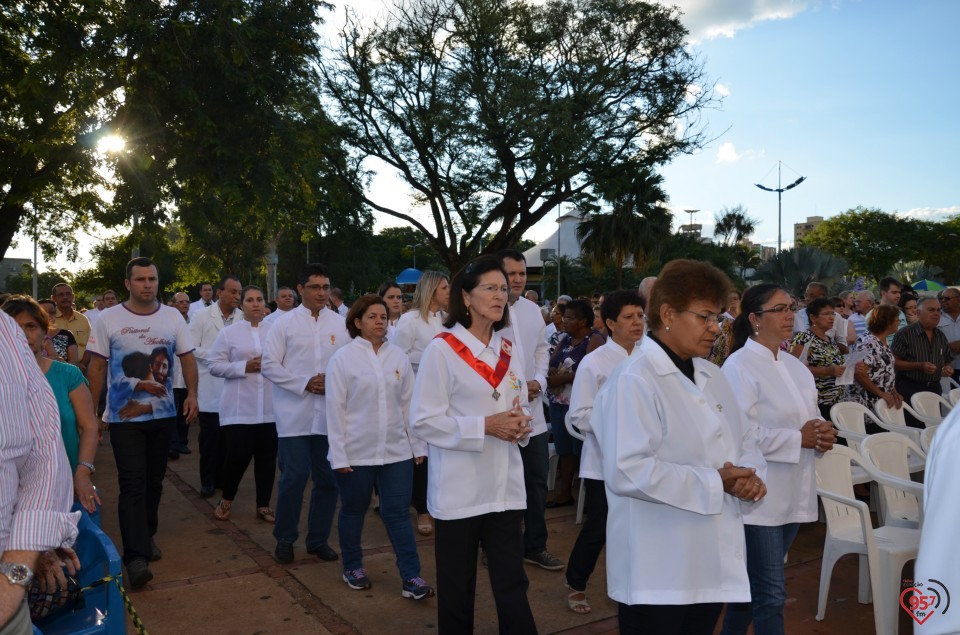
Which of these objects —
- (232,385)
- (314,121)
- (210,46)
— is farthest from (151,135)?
(232,385)

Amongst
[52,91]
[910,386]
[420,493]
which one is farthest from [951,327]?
[52,91]

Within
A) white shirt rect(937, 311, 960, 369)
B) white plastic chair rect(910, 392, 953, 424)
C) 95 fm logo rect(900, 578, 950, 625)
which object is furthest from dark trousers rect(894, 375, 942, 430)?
95 fm logo rect(900, 578, 950, 625)

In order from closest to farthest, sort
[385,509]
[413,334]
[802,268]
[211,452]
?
[385,509]
[413,334]
[211,452]
[802,268]

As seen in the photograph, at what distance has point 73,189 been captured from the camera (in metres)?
13.9

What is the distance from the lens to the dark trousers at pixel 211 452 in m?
7.17

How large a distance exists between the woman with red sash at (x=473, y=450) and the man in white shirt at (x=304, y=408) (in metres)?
1.92

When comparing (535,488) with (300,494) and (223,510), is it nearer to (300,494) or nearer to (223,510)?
(300,494)

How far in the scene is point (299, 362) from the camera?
5504mm

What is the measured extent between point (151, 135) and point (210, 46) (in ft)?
5.35

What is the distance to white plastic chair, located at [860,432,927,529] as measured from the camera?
4508mm

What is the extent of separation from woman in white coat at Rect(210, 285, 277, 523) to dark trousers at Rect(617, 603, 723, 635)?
4143 millimetres

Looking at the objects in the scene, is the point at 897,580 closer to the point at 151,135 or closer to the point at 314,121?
the point at 151,135

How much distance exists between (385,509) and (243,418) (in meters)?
2.17

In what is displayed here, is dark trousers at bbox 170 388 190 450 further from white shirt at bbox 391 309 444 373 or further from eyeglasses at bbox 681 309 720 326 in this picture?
eyeglasses at bbox 681 309 720 326
